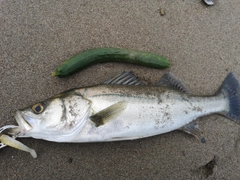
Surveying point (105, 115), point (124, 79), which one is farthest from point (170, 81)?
point (105, 115)

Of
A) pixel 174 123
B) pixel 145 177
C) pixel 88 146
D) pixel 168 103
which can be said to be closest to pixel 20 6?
pixel 88 146

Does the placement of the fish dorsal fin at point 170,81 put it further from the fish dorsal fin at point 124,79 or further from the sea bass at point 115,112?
the fish dorsal fin at point 124,79

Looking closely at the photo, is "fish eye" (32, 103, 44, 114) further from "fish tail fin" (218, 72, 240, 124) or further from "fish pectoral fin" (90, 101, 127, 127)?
"fish tail fin" (218, 72, 240, 124)

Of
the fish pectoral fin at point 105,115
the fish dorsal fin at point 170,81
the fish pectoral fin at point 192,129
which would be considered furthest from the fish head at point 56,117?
the fish pectoral fin at point 192,129

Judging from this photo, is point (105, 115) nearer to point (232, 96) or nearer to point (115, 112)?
point (115, 112)

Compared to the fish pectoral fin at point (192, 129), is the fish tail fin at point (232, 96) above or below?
above

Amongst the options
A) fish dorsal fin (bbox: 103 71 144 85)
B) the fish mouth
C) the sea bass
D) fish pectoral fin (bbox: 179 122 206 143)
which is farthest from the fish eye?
fish pectoral fin (bbox: 179 122 206 143)

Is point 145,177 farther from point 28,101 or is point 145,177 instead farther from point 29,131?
point 28,101
